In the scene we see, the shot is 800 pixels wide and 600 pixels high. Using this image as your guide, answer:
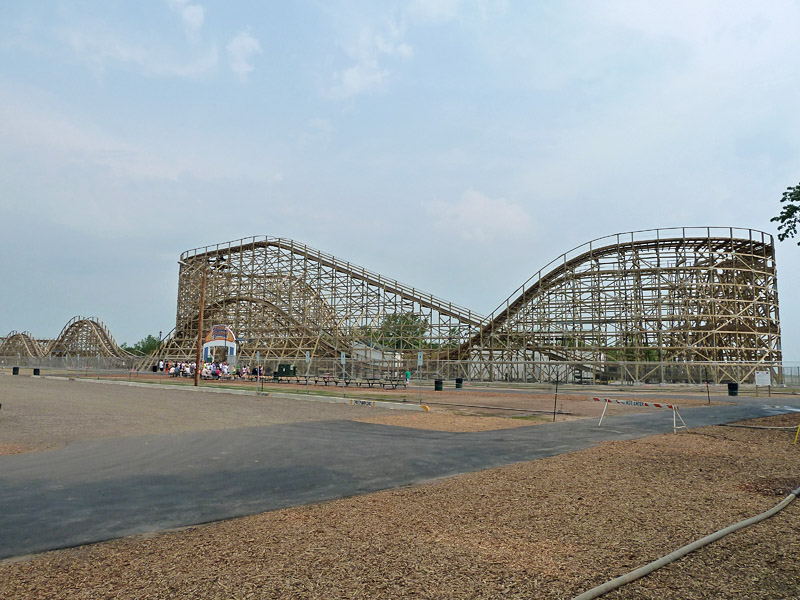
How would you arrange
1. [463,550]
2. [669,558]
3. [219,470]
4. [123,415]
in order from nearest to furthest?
1. [669,558]
2. [463,550]
3. [219,470]
4. [123,415]

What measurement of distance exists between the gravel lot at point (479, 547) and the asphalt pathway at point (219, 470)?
542 mm

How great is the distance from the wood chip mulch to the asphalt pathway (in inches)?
22.2

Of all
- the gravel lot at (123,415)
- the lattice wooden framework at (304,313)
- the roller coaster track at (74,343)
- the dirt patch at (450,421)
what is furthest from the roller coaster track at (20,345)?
the dirt patch at (450,421)

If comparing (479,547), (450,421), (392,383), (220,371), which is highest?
(220,371)

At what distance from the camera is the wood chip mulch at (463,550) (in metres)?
3.85

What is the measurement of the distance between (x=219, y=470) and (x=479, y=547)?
480cm

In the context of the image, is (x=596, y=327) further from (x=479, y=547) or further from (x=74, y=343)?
(x=74, y=343)

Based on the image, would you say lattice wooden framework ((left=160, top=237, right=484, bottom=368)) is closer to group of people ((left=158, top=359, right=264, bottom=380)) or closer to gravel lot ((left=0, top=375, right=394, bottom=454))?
group of people ((left=158, top=359, right=264, bottom=380))

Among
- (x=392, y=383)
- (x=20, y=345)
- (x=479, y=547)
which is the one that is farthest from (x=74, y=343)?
(x=479, y=547)

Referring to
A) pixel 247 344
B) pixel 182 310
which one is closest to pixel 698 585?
pixel 247 344

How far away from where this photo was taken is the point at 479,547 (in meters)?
4.76

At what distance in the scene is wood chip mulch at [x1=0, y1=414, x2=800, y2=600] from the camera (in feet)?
12.6

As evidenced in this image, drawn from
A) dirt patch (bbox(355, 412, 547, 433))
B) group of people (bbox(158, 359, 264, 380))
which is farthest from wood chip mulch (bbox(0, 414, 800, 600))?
group of people (bbox(158, 359, 264, 380))

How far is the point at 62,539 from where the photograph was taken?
4.96 m
